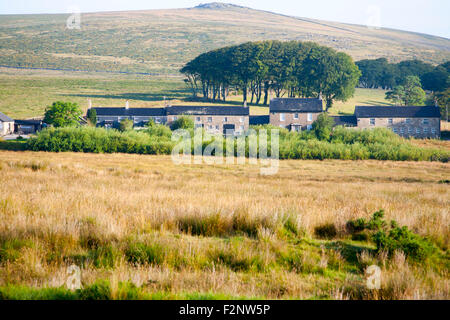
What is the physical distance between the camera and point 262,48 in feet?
348

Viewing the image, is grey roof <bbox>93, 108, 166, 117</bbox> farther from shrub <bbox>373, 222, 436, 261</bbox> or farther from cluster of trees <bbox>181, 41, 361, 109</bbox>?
shrub <bbox>373, 222, 436, 261</bbox>

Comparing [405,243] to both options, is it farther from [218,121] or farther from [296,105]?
[296,105]

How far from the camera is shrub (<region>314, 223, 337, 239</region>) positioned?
8.49 meters

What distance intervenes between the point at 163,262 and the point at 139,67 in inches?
6729

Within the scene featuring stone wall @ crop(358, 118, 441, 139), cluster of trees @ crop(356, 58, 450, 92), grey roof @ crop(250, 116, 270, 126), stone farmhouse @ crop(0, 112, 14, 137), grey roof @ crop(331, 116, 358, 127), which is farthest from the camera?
cluster of trees @ crop(356, 58, 450, 92)

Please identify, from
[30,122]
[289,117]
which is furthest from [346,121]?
[30,122]

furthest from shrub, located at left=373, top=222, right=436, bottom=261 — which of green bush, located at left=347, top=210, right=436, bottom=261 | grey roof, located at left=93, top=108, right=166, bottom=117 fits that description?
grey roof, located at left=93, top=108, right=166, bottom=117

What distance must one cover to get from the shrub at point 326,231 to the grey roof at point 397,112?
72482mm

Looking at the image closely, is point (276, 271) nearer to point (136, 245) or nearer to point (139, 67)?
point (136, 245)

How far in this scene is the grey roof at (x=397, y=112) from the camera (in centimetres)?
7444

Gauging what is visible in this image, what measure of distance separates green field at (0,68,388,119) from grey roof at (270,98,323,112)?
420 inches

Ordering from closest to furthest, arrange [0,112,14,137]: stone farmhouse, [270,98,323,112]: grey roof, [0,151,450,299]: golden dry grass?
1. [0,151,450,299]: golden dry grass
2. [0,112,14,137]: stone farmhouse
3. [270,98,323,112]: grey roof

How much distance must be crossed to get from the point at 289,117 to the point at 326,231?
70792 mm
